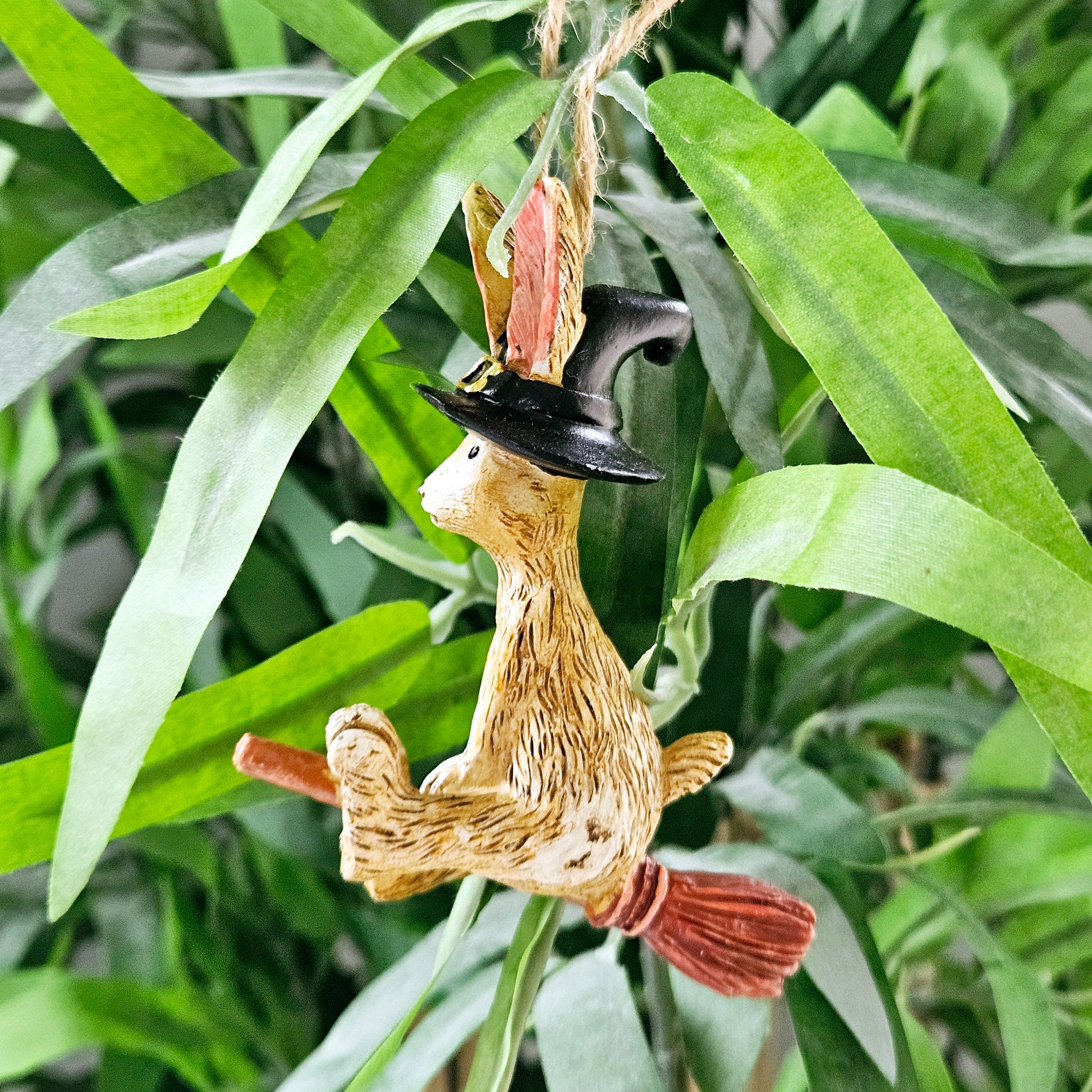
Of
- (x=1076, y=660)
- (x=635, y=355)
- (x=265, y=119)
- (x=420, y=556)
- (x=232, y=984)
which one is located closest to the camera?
(x=1076, y=660)

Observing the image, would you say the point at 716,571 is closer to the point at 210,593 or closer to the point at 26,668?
the point at 210,593

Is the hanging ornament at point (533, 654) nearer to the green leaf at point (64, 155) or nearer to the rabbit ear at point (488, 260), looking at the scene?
the rabbit ear at point (488, 260)

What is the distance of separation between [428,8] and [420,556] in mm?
351

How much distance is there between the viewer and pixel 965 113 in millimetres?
510

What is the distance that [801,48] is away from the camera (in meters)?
0.54

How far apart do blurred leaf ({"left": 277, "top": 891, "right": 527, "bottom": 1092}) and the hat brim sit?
0.25 m

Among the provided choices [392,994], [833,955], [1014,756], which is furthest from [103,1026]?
[1014,756]

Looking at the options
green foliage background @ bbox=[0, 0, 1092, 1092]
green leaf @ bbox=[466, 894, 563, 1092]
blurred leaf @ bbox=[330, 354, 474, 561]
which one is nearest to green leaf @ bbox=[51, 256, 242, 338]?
green foliage background @ bbox=[0, 0, 1092, 1092]

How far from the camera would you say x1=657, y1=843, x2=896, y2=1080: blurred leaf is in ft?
1.16

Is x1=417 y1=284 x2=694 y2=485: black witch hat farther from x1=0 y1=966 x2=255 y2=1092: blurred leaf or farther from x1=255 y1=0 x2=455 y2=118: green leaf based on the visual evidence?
x1=0 y1=966 x2=255 y2=1092: blurred leaf

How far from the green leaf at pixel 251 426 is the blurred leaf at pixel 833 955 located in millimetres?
228

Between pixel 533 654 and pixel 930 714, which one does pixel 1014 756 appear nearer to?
pixel 930 714

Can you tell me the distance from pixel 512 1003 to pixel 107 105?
30 centimetres

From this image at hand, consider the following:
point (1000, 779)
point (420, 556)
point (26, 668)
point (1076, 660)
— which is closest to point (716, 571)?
point (1076, 660)
